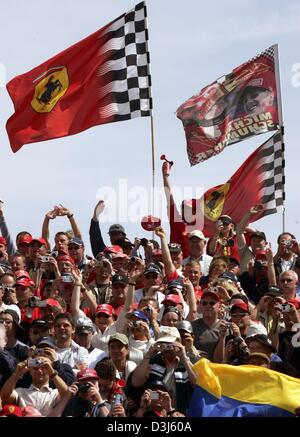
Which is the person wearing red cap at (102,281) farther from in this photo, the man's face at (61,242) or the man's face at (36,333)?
the man's face at (36,333)

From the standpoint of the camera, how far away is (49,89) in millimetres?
29656

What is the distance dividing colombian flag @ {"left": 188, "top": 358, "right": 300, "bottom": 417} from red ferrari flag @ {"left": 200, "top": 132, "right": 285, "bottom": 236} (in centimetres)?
928

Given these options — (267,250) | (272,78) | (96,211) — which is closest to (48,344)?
(267,250)

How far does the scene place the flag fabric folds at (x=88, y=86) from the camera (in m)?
29.2

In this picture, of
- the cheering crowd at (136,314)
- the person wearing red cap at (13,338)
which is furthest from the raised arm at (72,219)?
the person wearing red cap at (13,338)

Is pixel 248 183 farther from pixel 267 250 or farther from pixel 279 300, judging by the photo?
pixel 279 300

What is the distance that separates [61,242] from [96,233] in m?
1.14

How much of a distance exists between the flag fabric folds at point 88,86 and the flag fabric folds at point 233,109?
2.08m

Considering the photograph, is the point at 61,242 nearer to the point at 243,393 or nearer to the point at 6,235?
the point at 6,235

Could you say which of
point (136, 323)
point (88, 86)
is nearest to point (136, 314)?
point (136, 323)

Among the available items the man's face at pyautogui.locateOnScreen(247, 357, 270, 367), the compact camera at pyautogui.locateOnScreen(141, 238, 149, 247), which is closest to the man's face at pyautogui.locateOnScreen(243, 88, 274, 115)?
the compact camera at pyautogui.locateOnScreen(141, 238, 149, 247)

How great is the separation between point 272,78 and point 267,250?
6.56 m

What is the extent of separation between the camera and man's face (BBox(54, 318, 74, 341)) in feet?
72.8

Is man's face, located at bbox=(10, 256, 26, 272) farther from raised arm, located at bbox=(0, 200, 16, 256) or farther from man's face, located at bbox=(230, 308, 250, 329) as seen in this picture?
man's face, located at bbox=(230, 308, 250, 329)
